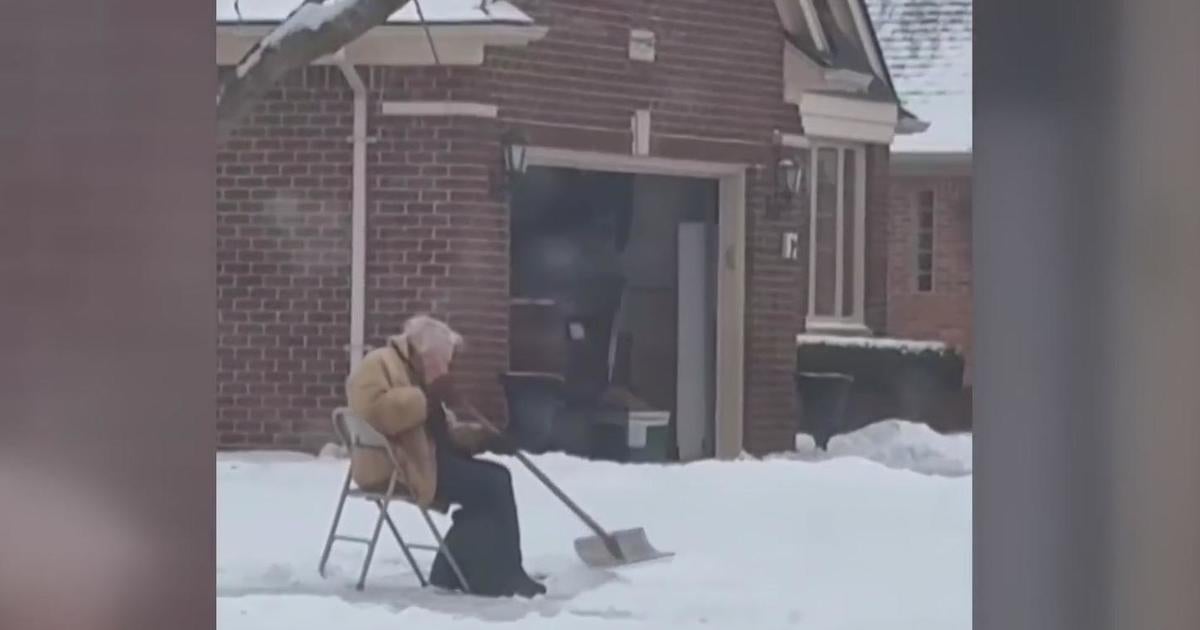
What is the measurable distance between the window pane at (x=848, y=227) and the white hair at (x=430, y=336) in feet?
5.03

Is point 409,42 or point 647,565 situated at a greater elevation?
point 409,42

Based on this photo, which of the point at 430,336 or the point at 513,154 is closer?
the point at 430,336

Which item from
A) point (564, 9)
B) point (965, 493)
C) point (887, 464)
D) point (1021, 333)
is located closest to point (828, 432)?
point (887, 464)

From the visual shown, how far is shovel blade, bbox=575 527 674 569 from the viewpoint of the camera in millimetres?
4039

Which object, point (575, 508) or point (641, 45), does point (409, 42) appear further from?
point (575, 508)

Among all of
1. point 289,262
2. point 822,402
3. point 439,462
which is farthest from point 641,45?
point 439,462

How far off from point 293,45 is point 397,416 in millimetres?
1193

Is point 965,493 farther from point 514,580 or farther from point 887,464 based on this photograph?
point 514,580

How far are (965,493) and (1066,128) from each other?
158 inches

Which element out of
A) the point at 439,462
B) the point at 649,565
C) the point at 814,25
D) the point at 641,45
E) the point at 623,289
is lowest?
the point at 649,565

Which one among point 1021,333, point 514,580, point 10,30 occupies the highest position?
point 10,30

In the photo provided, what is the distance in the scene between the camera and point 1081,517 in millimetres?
667

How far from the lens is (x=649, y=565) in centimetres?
404

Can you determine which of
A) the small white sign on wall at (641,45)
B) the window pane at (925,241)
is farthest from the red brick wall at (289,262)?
the window pane at (925,241)
